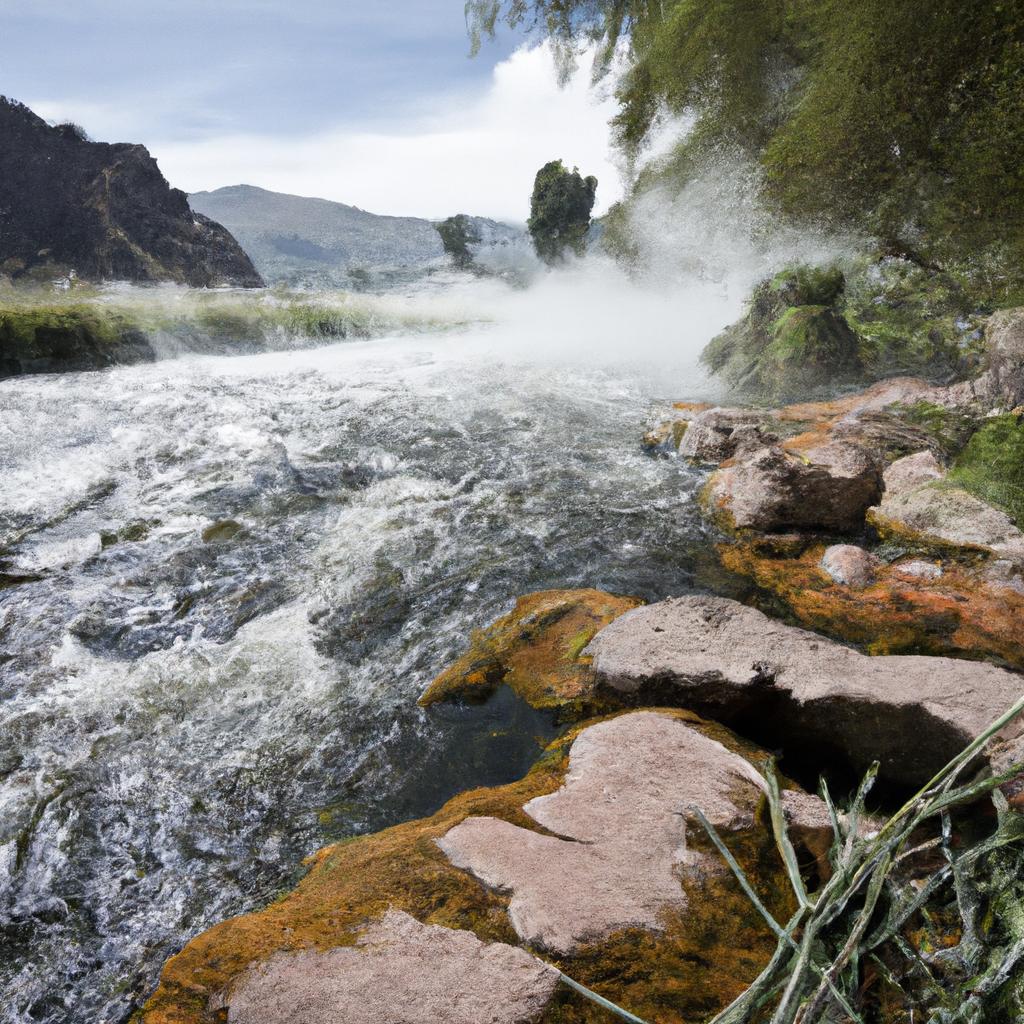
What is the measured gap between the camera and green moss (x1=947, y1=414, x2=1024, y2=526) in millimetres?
5641

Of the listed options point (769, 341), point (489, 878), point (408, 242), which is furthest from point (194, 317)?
point (408, 242)

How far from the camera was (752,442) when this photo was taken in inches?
318

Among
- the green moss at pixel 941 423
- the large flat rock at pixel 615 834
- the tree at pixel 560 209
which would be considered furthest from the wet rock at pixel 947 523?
the tree at pixel 560 209

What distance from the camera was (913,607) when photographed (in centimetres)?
463

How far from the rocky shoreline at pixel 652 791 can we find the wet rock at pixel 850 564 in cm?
2

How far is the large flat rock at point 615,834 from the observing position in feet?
6.78

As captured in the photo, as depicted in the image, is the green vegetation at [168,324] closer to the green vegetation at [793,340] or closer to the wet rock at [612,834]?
the green vegetation at [793,340]

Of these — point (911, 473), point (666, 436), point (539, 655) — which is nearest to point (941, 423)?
point (911, 473)

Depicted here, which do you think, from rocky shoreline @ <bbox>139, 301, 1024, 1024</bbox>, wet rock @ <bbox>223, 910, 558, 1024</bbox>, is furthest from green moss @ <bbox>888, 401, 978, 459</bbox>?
wet rock @ <bbox>223, 910, 558, 1024</bbox>

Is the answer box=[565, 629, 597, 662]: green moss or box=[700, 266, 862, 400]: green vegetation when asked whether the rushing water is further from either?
box=[700, 266, 862, 400]: green vegetation

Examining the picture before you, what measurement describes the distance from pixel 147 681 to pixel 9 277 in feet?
114

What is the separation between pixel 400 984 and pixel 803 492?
5.74 meters

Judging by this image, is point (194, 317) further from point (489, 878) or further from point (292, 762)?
point (489, 878)

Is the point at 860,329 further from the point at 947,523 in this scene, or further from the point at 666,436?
the point at 947,523
